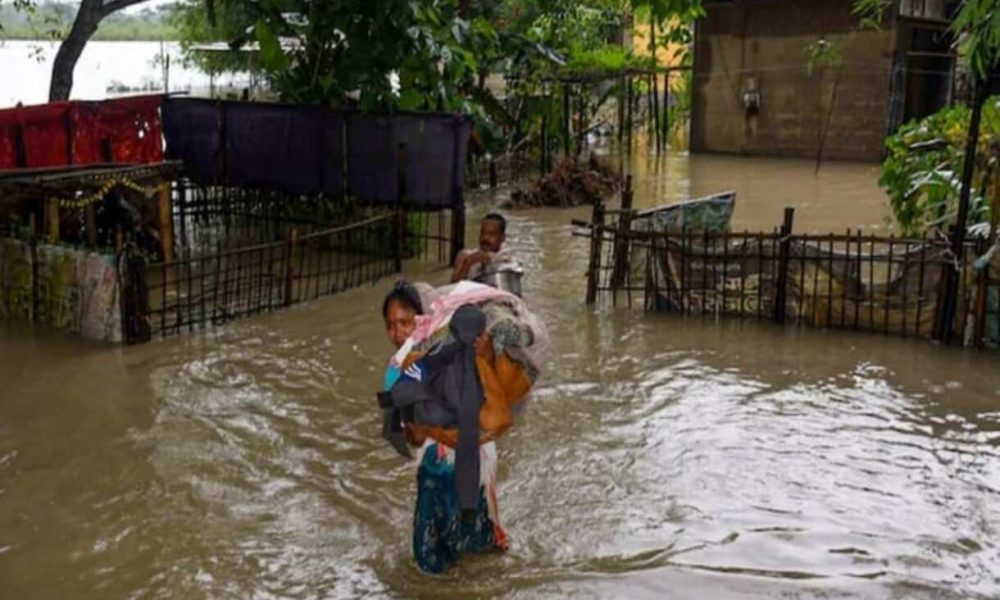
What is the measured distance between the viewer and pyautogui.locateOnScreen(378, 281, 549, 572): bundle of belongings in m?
4.27

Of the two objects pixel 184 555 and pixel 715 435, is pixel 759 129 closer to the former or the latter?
pixel 715 435

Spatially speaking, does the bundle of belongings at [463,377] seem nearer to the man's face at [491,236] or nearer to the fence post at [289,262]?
the man's face at [491,236]

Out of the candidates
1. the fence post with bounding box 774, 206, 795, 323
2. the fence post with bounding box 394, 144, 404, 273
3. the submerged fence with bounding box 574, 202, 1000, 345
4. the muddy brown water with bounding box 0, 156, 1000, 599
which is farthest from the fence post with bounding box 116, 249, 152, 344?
the fence post with bounding box 774, 206, 795, 323

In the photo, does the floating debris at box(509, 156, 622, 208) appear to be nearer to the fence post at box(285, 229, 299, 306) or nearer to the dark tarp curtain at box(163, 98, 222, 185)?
the dark tarp curtain at box(163, 98, 222, 185)

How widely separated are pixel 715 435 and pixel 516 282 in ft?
5.57

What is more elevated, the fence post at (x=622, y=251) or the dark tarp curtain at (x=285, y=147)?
the dark tarp curtain at (x=285, y=147)

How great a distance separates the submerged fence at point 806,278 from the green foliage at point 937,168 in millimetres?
827

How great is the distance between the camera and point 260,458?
6.61 m

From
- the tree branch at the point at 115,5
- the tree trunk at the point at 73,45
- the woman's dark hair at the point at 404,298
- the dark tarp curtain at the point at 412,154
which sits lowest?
the woman's dark hair at the point at 404,298

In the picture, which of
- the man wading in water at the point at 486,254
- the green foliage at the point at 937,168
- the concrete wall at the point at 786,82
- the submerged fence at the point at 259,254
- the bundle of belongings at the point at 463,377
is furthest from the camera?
the concrete wall at the point at 786,82

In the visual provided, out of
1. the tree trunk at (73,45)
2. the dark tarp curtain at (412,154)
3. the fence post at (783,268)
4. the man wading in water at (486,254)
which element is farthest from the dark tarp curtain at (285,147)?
the man wading in water at (486,254)

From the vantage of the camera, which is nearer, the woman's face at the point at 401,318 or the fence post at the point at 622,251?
the woman's face at the point at 401,318

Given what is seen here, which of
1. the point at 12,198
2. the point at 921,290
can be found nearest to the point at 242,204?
the point at 12,198

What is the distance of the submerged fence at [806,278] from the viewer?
28.2 ft
